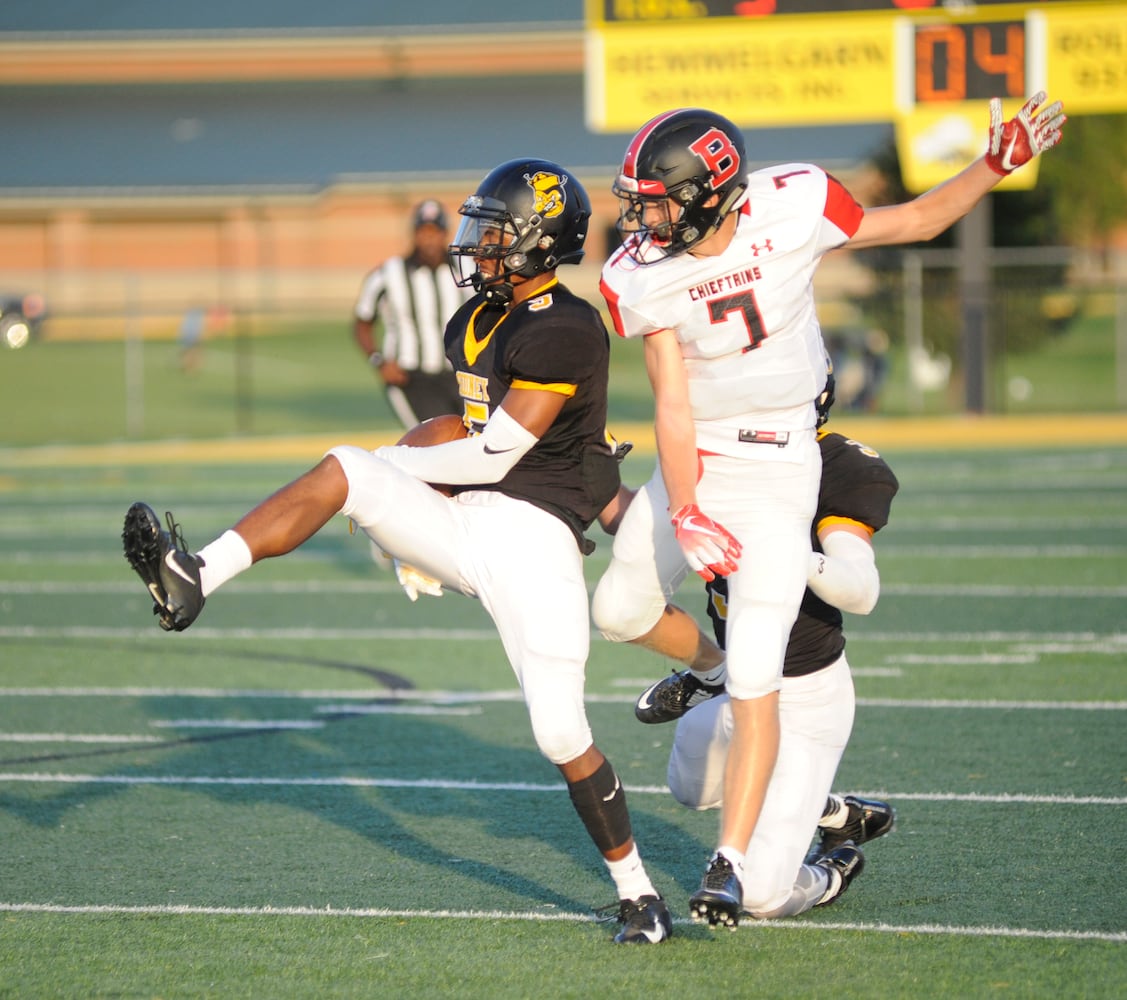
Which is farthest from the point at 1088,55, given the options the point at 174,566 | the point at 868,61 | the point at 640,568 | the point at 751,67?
the point at 174,566

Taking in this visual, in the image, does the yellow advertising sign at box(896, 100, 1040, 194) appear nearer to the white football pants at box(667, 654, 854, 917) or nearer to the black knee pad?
the white football pants at box(667, 654, 854, 917)

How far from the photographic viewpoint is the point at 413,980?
3.76 meters

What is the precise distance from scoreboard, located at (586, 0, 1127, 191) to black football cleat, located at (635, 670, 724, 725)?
13428 mm

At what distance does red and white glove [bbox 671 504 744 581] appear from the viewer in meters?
3.97

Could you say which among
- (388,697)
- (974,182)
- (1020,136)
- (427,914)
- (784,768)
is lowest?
(388,697)

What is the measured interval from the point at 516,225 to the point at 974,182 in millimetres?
1171

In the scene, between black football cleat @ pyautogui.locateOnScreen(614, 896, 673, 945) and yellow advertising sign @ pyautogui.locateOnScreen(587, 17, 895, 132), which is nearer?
black football cleat @ pyautogui.locateOnScreen(614, 896, 673, 945)

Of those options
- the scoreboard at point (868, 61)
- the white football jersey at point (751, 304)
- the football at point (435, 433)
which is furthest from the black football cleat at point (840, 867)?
the scoreboard at point (868, 61)

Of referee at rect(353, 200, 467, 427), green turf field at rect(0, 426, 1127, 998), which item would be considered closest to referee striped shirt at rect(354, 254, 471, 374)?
referee at rect(353, 200, 467, 427)

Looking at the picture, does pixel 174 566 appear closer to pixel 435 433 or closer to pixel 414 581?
pixel 414 581

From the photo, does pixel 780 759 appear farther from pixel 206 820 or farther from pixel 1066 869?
pixel 206 820

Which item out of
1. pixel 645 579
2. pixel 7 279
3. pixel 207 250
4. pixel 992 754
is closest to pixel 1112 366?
pixel 207 250

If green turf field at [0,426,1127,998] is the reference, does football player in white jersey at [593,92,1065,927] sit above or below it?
above

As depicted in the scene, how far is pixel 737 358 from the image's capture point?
13.8 feet
